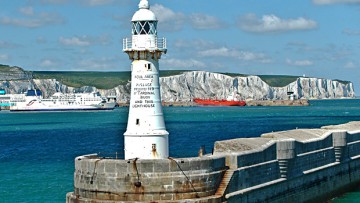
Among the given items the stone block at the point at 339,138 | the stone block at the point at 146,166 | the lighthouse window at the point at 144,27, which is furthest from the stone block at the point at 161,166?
the stone block at the point at 339,138

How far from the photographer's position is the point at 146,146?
83.5ft

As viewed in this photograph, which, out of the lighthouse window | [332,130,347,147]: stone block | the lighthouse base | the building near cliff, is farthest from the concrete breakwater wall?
the lighthouse window

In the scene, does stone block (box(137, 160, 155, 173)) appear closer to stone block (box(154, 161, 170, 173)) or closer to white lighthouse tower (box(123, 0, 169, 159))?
stone block (box(154, 161, 170, 173))

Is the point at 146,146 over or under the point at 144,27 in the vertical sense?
under

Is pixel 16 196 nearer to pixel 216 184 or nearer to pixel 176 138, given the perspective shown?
pixel 216 184

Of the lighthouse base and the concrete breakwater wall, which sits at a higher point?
the lighthouse base

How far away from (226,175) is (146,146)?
2.92 meters

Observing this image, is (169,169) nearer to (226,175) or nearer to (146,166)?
(146,166)

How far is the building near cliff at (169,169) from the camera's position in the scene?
914 inches

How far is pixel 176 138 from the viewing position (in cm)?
7575

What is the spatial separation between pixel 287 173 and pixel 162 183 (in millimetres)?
8187

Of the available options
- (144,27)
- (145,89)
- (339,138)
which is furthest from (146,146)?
(339,138)

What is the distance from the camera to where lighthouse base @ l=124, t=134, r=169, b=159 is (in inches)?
1000

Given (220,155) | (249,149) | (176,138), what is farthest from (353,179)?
(176,138)
